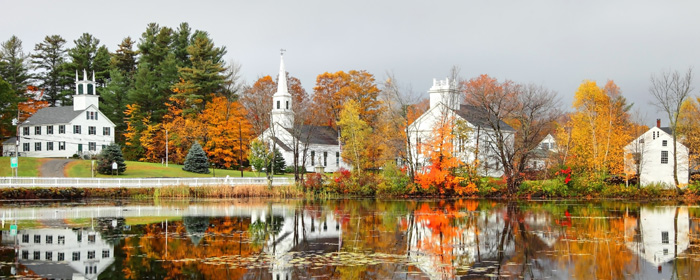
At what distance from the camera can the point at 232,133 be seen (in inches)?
2847

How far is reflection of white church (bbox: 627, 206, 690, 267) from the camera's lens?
19047mm

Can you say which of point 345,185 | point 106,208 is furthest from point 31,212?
point 345,185

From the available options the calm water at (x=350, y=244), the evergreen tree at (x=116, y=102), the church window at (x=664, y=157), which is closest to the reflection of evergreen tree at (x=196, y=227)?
the calm water at (x=350, y=244)

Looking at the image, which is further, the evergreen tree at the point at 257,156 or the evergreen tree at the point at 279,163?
the evergreen tree at the point at 279,163

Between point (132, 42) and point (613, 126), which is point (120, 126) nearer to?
point (132, 42)

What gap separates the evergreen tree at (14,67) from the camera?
8006cm

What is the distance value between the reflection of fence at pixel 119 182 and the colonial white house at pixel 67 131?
78.6 feet

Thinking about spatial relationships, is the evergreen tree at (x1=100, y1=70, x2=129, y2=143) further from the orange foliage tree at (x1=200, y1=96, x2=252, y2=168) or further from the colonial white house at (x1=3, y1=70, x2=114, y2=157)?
the orange foliage tree at (x1=200, y1=96, x2=252, y2=168)

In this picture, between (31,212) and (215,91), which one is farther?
(215,91)

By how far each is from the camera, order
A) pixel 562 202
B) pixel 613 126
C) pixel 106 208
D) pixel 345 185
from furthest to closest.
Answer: pixel 613 126 → pixel 345 185 → pixel 562 202 → pixel 106 208

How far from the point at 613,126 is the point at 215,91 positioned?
136ft

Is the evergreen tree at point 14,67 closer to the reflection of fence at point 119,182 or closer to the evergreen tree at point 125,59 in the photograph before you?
the evergreen tree at point 125,59

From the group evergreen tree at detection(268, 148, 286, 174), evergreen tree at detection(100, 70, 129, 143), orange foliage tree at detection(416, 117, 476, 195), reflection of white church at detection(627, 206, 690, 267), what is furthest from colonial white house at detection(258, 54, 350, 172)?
reflection of white church at detection(627, 206, 690, 267)

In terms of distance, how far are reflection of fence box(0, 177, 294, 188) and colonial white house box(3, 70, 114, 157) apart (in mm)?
23952
